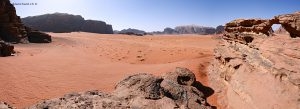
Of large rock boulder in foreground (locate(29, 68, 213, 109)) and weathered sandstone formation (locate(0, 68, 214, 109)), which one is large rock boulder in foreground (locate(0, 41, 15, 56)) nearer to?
weathered sandstone formation (locate(0, 68, 214, 109))

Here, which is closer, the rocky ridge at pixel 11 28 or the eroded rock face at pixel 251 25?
the eroded rock face at pixel 251 25

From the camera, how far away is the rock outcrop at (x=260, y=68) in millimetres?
4797

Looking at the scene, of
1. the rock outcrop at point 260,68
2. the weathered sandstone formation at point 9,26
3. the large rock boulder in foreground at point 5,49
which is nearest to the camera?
the rock outcrop at point 260,68

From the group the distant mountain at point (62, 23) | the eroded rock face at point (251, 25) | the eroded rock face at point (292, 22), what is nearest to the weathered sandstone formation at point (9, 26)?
the eroded rock face at point (251, 25)

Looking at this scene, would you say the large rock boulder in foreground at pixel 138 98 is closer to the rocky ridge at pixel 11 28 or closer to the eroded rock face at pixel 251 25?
the eroded rock face at pixel 251 25

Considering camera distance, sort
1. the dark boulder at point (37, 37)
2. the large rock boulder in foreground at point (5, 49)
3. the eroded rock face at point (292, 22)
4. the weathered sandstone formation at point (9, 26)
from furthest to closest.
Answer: the dark boulder at point (37, 37)
the weathered sandstone formation at point (9, 26)
the large rock boulder in foreground at point (5, 49)
the eroded rock face at point (292, 22)

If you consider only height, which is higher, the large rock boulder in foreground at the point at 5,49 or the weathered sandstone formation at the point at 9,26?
the weathered sandstone formation at the point at 9,26

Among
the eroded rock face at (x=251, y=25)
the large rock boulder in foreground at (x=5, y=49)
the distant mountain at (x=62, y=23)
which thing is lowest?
the large rock boulder in foreground at (x=5, y=49)

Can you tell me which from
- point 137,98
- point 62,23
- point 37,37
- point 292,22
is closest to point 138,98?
point 137,98

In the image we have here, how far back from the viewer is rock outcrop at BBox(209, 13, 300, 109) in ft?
15.7

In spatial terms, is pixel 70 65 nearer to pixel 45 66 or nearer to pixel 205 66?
pixel 45 66

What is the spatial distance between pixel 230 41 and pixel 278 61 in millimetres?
3565

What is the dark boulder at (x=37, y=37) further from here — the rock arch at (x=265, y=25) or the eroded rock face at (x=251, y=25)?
the eroded rock face at (x=251, y=25)

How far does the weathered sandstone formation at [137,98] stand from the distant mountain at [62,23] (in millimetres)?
64700
